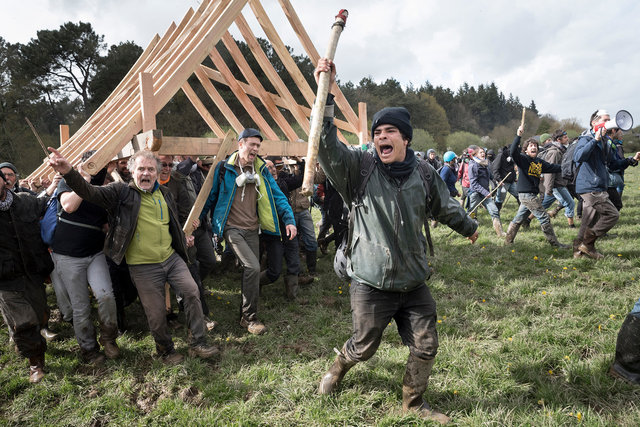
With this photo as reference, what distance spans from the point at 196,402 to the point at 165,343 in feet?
2.61

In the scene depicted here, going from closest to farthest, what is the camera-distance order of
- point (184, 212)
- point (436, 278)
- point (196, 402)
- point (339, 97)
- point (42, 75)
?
point (196, 402)
point (184, 212)
point (436, 278)
point (339, 97)
point (42, 75)

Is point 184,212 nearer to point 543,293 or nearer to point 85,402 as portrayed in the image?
point 85,402

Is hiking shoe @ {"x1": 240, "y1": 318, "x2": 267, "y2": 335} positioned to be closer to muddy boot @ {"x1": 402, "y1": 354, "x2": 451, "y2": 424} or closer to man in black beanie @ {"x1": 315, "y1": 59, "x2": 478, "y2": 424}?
man in black beanie @ {"x1": 315, "y1": 59, "x2": 478, "y2": 424}

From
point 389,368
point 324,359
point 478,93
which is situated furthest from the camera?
point 478,93

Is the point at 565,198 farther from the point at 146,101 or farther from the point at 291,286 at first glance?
the point at 146,101

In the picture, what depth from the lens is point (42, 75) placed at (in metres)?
26.7

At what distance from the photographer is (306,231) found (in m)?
5.91

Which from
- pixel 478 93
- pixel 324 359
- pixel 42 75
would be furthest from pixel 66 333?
pixel 478 93

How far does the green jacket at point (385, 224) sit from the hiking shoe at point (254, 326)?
6.74 ft

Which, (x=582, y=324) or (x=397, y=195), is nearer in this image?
(x=397, y=195)

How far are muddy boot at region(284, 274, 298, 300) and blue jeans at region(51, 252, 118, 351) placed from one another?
2154mm

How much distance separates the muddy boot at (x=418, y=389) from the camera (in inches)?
102

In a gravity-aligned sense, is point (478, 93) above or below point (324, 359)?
above

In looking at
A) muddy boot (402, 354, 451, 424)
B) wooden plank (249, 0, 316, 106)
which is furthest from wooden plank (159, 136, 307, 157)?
muddy boot (402, 354, 451, 424)
